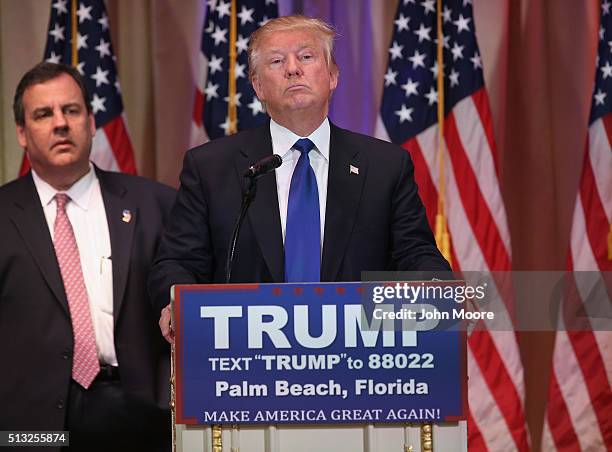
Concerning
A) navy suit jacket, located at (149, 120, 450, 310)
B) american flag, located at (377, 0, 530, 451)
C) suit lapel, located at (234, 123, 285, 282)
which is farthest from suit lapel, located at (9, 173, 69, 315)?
american flag, located at (377, 0, 530, 451)

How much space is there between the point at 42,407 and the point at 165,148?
2077mm

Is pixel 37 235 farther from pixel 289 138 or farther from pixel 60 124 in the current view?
pixel 289 138

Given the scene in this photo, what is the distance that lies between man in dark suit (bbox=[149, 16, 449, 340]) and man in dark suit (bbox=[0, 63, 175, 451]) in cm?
67

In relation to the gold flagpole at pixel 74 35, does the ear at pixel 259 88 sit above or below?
below

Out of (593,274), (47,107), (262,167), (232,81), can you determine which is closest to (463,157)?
(593,274)

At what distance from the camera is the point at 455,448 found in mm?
1973

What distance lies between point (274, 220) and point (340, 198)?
22 cm

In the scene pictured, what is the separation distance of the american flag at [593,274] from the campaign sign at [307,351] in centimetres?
288

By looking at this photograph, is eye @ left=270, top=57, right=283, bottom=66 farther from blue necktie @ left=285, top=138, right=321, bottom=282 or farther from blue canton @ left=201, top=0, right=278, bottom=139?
blue canton @ left=201, top=0, right=278, bottom=139

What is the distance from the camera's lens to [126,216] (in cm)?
350

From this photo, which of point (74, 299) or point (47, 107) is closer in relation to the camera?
point (74, 299)

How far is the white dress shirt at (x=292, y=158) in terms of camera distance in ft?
9.00

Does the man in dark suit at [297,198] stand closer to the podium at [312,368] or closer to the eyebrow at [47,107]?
the podium at [312,368]

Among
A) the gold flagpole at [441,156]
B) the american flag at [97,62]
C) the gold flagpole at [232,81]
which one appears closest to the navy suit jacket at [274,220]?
the gold flagpole at [441,156]
